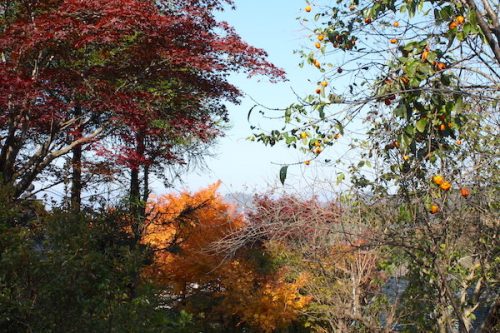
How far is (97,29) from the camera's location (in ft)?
26.6

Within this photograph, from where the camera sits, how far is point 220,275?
15.5 metres

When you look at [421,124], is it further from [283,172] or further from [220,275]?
[220,275]

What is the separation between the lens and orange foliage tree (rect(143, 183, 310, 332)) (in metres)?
14.4

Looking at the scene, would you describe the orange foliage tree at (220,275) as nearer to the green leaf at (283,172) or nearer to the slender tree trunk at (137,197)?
the slender tree trunk at (137,197)

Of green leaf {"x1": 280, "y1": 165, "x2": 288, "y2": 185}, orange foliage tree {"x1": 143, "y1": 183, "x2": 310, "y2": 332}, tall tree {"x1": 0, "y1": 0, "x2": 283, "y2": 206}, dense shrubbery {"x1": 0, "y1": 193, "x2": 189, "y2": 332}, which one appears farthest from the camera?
orange foliage tree {"x1": 143, "y1": 183, "x2": 310, "y2": 332}

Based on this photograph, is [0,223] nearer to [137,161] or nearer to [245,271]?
[137,161]

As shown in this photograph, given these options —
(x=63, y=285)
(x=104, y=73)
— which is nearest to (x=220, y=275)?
(x=104, y=73)

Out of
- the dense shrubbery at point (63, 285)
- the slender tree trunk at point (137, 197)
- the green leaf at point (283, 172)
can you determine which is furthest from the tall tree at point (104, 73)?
the green leaf at point (283, 172)

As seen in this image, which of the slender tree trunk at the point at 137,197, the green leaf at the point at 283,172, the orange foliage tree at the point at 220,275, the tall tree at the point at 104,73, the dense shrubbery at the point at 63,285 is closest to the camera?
the green leaf at the point at 283,172

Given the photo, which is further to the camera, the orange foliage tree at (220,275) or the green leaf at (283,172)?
the orange foliage tree at (220,275)

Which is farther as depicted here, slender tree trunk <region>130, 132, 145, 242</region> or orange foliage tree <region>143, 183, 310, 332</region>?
orange foliage tree <region>143, 183, 310, 332</region>

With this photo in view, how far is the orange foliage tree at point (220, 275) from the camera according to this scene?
14.4 m

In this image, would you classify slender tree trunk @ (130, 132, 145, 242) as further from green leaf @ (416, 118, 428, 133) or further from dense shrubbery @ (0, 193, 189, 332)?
green leaf @ (416, 118, 428, 133)

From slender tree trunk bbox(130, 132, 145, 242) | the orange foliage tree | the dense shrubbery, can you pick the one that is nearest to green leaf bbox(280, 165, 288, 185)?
the dense shrubbery
